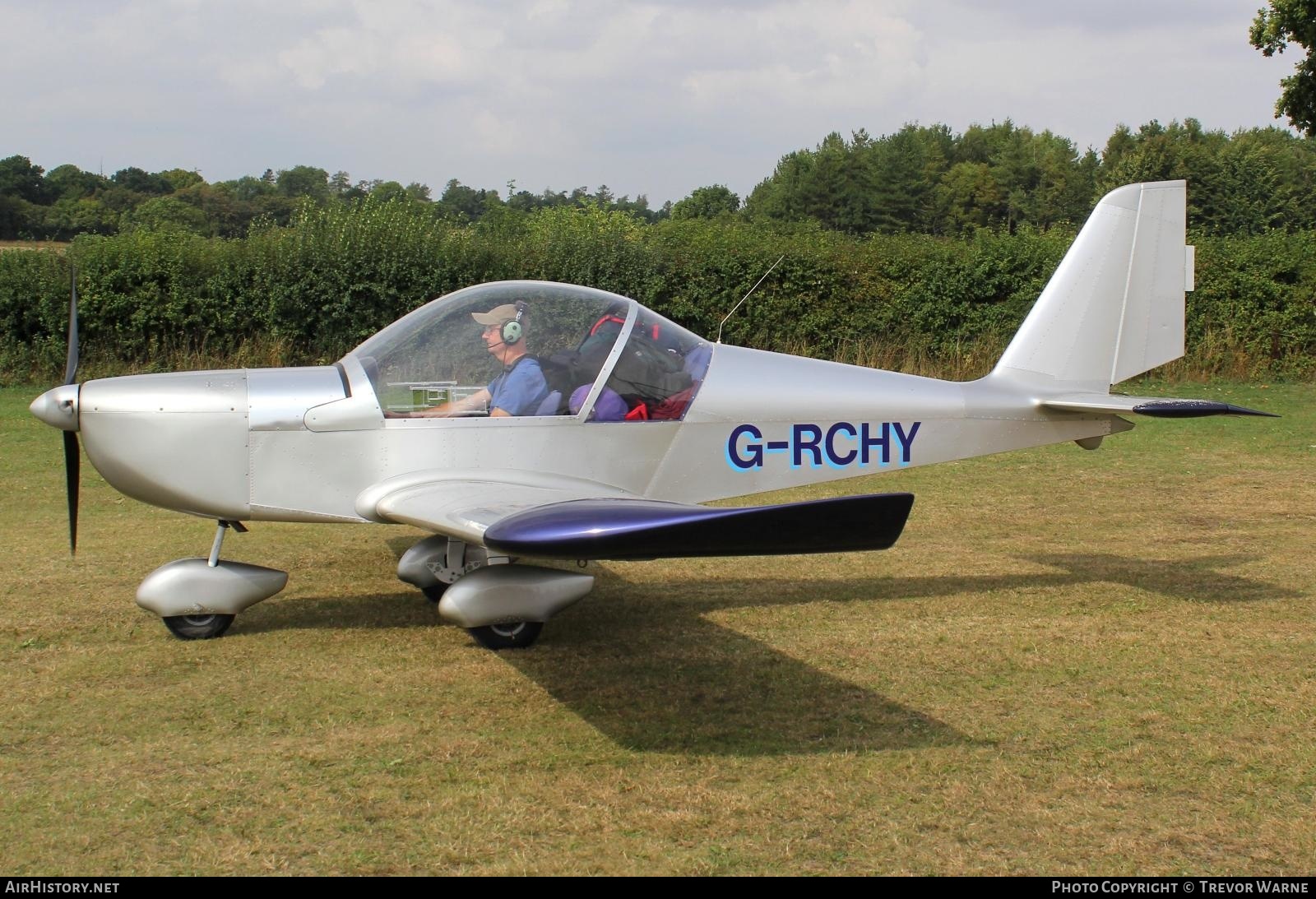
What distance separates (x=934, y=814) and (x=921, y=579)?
3.54m

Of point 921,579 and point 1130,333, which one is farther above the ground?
point 1130,333

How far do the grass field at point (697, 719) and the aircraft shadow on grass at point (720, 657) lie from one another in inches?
1.0

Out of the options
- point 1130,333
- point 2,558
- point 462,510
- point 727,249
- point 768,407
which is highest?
point 727,249

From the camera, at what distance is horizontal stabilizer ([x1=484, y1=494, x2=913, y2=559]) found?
3.64m

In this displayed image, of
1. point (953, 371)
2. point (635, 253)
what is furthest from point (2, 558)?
point (953, 371)

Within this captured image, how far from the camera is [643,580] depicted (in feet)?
24.5

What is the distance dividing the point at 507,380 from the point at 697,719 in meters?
2.13

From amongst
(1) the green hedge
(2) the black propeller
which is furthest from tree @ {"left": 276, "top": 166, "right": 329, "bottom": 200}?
(2) the black propeller

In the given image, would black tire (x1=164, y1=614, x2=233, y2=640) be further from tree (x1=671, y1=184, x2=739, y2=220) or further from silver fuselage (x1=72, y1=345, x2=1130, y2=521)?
tree (x1=671, y1=184, x2=739, y2=220)

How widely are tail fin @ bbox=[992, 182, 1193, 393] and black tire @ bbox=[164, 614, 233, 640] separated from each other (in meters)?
4.92

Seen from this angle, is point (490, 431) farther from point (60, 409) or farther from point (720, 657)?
point (60, 409)

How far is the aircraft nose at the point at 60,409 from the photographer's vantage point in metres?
5.62

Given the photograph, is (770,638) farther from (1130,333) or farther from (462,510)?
(1130,333)

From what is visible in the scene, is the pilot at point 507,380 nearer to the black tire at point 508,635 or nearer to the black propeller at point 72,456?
the black tire at point 508,635
